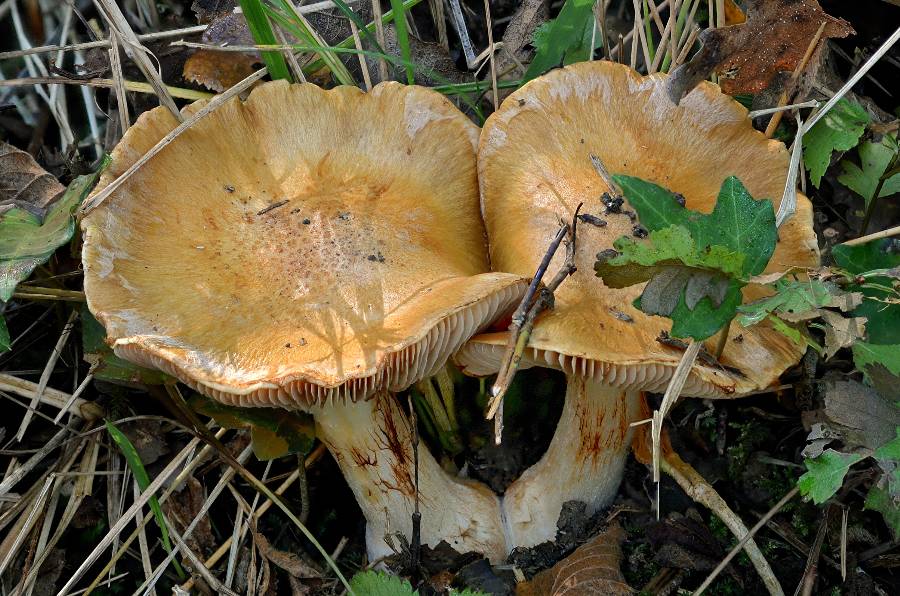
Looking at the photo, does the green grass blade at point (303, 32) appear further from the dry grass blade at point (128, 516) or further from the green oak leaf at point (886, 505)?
the green oak leaf at point (886, 505)

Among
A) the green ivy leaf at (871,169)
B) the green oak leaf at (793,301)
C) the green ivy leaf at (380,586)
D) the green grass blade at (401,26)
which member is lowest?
the green ivy leaf at (380,586)

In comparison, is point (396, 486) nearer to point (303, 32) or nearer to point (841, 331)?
point (841, 331)

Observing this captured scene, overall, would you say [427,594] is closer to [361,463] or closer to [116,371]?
[361,463]

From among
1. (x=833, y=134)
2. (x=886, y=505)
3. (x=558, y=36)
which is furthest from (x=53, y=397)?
(x=833, y=134)

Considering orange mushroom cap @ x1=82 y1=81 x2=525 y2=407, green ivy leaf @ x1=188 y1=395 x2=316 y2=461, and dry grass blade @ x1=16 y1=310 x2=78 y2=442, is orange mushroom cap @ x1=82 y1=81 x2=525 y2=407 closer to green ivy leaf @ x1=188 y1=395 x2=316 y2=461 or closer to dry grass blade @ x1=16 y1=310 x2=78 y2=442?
green ivy leaf @ x1=188 y1=395 x2=316 y2=461

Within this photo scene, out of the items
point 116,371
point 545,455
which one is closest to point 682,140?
point 545,455

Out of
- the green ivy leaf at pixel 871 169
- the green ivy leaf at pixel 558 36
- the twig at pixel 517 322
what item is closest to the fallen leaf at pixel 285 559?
the twig at pixel 517 322
